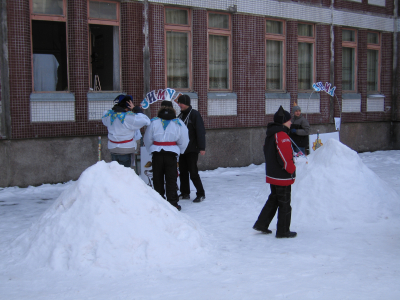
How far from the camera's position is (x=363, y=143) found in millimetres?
15883

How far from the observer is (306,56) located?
14617mm

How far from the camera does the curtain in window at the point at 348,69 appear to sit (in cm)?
1579

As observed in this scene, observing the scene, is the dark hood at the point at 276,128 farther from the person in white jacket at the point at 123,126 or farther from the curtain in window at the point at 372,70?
the curtain in window at the point at 372,70

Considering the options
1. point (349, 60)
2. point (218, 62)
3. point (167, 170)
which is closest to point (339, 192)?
point (167, 170)

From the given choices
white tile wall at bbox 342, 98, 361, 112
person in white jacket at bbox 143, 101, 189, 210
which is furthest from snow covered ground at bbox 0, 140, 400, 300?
white tile wall at bbox 342, 98, 361, 112

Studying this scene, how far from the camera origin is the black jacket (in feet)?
26.0

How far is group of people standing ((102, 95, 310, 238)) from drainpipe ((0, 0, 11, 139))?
9.83 feet

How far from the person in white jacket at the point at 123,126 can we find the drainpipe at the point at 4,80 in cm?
305

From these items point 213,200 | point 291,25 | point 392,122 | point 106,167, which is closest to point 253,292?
point 106,167

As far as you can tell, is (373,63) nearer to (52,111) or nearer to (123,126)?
(52,111)

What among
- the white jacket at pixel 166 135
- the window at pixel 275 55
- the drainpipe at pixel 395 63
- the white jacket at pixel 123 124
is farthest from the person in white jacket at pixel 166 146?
the drainpipe at pixel 395 63

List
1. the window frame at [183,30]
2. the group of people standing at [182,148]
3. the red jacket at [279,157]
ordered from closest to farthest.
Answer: the red jacket at [279,157]
the group of people standing at [182,148]
the window frame at [183,30]

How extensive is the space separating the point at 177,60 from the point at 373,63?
8.26 metres

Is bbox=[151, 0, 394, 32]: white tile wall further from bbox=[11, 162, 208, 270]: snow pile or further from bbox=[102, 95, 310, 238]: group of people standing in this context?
bbox=[11, 162, 208, 270]: snow pile
